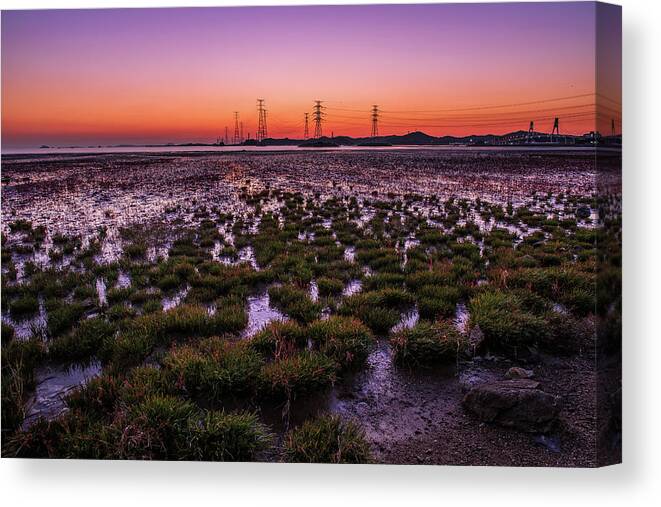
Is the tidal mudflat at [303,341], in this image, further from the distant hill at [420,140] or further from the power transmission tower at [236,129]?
the power transmission tower at [236,129]

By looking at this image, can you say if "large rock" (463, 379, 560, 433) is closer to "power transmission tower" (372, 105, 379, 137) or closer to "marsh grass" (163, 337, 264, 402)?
"marsh grass" (163, 337, 264, 402)

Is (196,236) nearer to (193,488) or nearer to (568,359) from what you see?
(193,488)

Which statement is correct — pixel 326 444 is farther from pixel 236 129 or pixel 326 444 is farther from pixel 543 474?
pixel 236 129

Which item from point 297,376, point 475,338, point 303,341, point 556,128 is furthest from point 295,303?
point 556,128

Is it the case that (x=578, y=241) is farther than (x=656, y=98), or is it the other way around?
(x=578, y=241)

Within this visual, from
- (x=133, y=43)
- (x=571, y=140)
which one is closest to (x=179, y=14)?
(x=133, y=43)

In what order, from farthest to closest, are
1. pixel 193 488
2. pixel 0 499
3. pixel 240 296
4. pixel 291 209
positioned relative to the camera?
pixel 291 209
pixel 240 296
pixel 0 499
pixel 193 488

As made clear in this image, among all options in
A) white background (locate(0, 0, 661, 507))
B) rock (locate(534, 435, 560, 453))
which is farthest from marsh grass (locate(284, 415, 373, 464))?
rock (locate(534, 435, 560, 453))
